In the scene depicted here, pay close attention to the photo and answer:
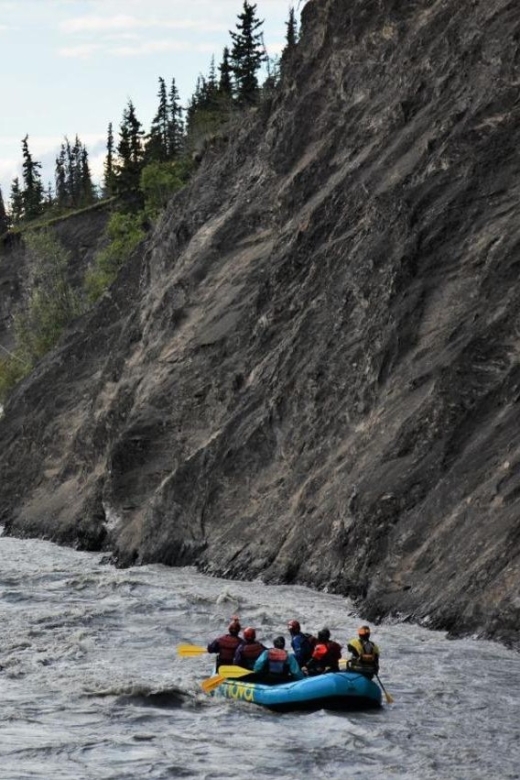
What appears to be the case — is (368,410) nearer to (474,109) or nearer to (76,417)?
(474,109)

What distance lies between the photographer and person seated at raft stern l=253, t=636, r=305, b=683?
2480cm

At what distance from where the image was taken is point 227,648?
26.0 metres

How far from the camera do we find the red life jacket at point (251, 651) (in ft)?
84.0

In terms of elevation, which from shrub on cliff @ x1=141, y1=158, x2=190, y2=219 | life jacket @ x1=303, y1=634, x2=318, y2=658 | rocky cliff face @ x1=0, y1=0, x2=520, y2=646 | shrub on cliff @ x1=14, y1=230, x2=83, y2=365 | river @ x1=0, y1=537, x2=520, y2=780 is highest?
shrub on cliff @ x1=141, y1=158, x2=190, y2=219

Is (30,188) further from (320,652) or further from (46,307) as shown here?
(320,652)

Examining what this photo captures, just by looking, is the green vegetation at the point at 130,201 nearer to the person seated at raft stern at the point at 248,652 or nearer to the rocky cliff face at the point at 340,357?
the rocky cliff face at the point at 340,357

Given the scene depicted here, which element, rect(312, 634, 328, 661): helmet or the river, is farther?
rect(312, 634, 328, 661): helmet

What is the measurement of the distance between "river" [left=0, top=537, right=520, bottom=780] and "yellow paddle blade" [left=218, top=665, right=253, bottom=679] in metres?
0.61

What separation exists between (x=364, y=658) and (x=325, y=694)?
1013mm

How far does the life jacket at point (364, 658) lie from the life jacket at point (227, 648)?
2.91m

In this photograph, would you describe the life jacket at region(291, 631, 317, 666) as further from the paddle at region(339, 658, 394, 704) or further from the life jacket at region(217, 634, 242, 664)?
the life jacket at region(217, 634, 242, 664)

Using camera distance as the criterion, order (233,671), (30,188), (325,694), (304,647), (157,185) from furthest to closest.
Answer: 1. (30,188)
2. (157,185)
3. (304,647)
4. (233,671)
5. (325,694)

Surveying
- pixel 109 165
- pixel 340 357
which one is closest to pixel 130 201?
pixel 109 165

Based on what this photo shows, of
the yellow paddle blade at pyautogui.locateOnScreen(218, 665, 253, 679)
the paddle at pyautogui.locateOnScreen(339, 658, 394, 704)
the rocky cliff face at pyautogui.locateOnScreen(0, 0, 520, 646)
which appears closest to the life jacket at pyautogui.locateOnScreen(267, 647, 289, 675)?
the yellow paddle blade at pyautogui.locateOnScreen(218, 665, 253, 679)
